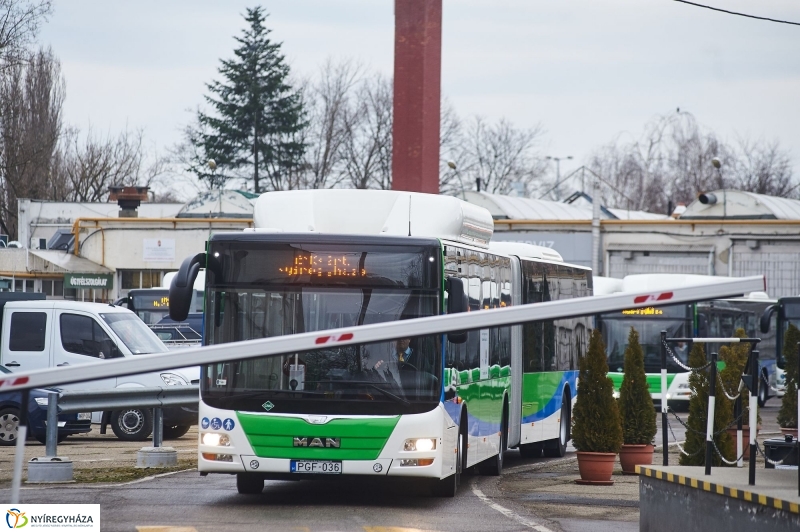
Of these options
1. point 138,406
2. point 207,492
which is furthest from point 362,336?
point 138,406

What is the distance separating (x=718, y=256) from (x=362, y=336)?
141ft

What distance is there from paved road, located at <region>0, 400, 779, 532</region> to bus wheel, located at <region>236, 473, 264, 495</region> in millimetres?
147

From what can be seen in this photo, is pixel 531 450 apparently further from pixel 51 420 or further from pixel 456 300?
pixel 51 420

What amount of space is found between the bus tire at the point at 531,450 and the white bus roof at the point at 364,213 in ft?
21.6

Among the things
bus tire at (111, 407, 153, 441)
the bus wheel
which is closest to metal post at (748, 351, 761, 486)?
the bus wheel

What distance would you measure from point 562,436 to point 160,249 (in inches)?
1397

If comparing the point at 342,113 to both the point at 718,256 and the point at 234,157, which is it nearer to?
the point at 234,157

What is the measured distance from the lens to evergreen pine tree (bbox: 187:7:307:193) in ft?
241

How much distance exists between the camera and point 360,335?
21.6 feet

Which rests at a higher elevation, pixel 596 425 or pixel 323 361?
pixel 323 361

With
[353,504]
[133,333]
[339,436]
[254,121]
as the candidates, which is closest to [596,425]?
[353,504]

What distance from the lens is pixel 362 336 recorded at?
657 cm

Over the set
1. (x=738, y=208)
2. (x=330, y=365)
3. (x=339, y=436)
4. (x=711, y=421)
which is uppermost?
(x=738, y=208)

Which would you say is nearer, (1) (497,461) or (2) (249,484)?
(2) (249,484)
